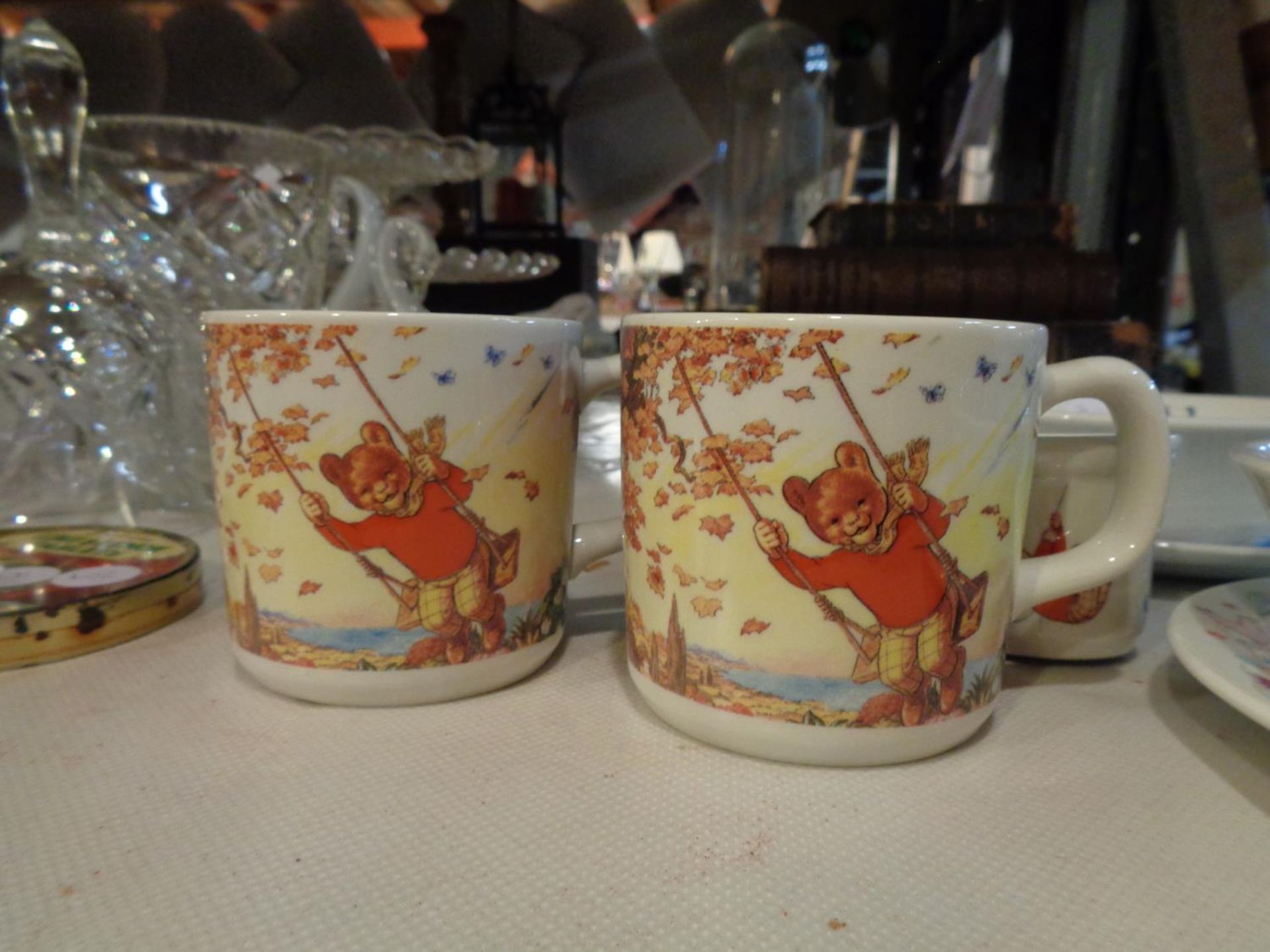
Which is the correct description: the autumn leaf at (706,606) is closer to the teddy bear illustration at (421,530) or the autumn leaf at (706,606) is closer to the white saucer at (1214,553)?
the teddy bear illustration at (421,530)

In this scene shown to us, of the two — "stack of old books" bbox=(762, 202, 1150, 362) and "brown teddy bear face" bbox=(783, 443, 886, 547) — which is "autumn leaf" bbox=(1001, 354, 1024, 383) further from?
"stack of old books" bbox=(762, 202, 1150, 362)

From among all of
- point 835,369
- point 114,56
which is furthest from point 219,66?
point 835,369

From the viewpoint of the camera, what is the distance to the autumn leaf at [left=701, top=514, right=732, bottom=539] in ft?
0.83

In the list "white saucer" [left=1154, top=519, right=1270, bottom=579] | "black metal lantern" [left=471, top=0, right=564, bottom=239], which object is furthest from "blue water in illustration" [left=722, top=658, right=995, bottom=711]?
"black metal lantern" [left=471, top=0, right=564, bottom=239]

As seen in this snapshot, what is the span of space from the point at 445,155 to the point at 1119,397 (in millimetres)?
609

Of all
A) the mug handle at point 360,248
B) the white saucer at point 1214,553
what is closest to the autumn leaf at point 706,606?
the white saucer at point 1214,553

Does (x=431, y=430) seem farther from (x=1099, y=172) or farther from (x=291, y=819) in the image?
(x=1099, y=172)

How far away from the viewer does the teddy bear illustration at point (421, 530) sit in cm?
28

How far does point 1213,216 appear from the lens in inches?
26.2

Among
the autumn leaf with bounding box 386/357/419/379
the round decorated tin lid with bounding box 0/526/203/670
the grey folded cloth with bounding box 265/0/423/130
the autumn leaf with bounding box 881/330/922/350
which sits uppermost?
the grey folded cloth with bounding box 265/0/423/130

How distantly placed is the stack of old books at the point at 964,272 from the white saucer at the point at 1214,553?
213mm

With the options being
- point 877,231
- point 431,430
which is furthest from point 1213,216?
point 431,430

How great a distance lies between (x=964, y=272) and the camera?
641 mm

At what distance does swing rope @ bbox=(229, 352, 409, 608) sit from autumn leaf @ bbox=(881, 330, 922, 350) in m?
0.17
